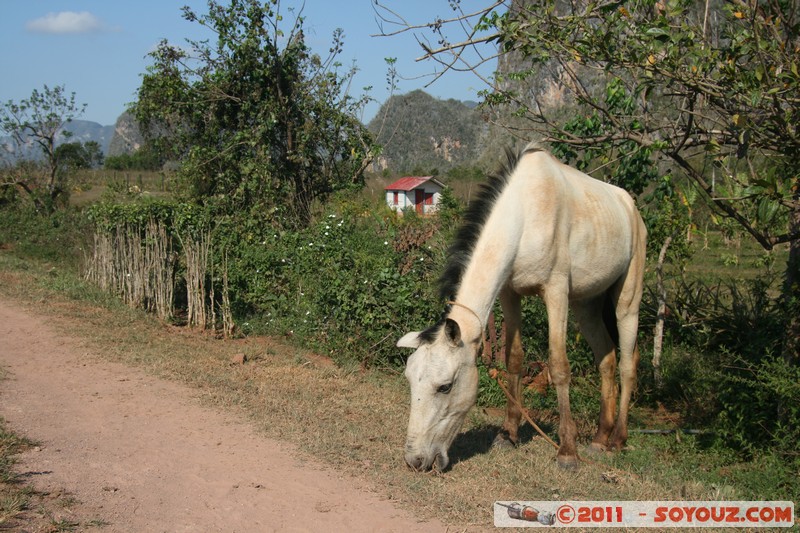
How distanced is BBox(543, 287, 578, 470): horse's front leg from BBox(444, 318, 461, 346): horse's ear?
787mm

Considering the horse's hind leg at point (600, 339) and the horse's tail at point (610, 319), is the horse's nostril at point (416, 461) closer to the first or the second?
the horse's hind leg at point (600, 339)

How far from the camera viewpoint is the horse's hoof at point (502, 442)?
5.21 metres

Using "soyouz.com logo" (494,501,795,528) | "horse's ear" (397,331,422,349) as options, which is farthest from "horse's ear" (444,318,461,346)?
"soyouz.com logo" (494,501,795,528)

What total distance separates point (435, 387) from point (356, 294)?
355cm

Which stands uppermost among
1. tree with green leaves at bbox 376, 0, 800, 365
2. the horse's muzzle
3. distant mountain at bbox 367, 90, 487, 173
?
distant mountain at bbox 367, 90, 487, 173

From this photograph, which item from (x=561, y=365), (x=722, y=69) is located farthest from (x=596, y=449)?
(x=722, y=69)

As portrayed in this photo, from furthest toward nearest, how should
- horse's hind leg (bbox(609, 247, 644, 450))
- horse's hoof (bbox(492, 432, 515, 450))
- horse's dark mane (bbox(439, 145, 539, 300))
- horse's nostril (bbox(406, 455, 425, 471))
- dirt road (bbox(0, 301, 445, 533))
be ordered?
horse's hind leg (bbox(609, 247, 644, 450)) < horse's hoof (bbox(492, 432, 515, 450)) < horse's dark mane (bbox(439, 145, 539, 300)) < horse's nostril (bbox(406, 455, 425, 471)) < dirt road (bbox(0, 301, 445, 533))

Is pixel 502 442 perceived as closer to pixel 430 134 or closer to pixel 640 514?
pixel 640 514

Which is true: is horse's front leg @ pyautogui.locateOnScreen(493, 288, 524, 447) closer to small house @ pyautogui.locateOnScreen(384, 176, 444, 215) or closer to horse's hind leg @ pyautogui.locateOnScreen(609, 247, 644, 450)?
horse's hind leg @ pyautogui.locateOnScreen(609, 247, 644, 450)

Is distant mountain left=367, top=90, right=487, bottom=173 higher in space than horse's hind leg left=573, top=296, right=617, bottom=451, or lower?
higher

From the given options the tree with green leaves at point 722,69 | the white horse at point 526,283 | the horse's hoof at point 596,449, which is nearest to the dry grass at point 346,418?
the horse's hoof at point 596,449

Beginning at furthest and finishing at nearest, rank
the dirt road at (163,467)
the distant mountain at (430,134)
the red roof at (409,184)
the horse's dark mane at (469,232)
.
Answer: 1. the distant mountain at (430,134)
2. the red roof at (409,184)
3. the horse's dark mane at (469,232)
4. the dirt road at (163,467)

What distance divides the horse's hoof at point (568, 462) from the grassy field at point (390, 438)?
6 centimetres

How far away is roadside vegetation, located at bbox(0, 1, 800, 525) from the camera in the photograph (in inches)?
190
